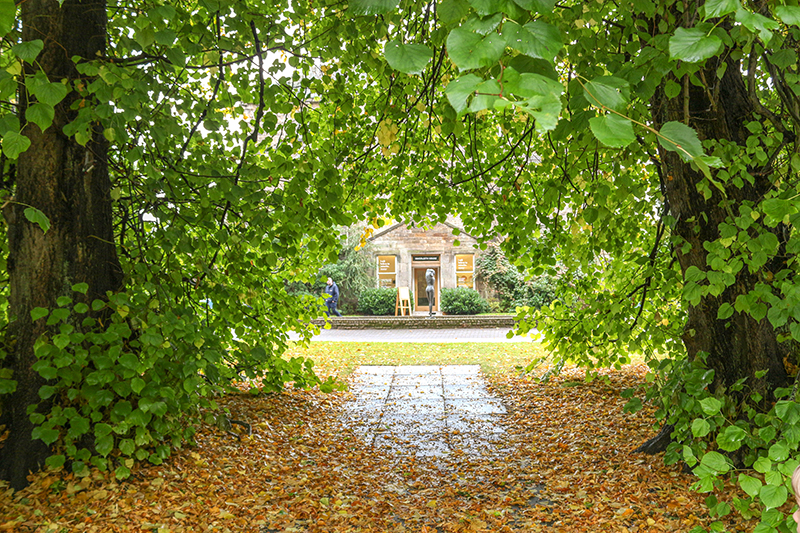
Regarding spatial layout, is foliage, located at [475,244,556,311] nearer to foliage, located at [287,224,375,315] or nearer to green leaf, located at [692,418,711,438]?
foliage, located at [287,224,375,315]

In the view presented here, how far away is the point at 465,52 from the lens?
0.97 meters

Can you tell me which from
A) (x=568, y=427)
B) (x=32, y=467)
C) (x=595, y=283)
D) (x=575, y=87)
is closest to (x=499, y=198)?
(x=595, y=283)

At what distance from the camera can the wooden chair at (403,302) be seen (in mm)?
19844

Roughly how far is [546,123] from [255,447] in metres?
4.83

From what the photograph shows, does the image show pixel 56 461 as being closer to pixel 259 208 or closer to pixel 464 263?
pixel 259 208

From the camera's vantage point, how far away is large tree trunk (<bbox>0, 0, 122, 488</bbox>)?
3.54m

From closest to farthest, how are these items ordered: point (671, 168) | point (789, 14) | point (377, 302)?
point (789, 14)
point (671, 168)
point (377, 302)

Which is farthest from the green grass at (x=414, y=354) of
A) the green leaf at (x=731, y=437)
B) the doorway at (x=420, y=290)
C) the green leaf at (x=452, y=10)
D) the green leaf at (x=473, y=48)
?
the doorway at (x=420, y=290)

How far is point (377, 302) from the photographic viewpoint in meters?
20.1

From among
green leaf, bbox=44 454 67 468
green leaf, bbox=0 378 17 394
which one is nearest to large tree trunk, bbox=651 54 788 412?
green leaf, bbox=44 454 67 468

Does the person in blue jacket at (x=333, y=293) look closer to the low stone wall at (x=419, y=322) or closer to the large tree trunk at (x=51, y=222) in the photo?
the low stone wall at (x=419, y=322)

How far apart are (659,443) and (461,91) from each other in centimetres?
444

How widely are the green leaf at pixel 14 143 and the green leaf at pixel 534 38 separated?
1.72m

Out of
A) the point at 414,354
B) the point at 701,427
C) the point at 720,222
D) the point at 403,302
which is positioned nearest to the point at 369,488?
the point at 701,427
